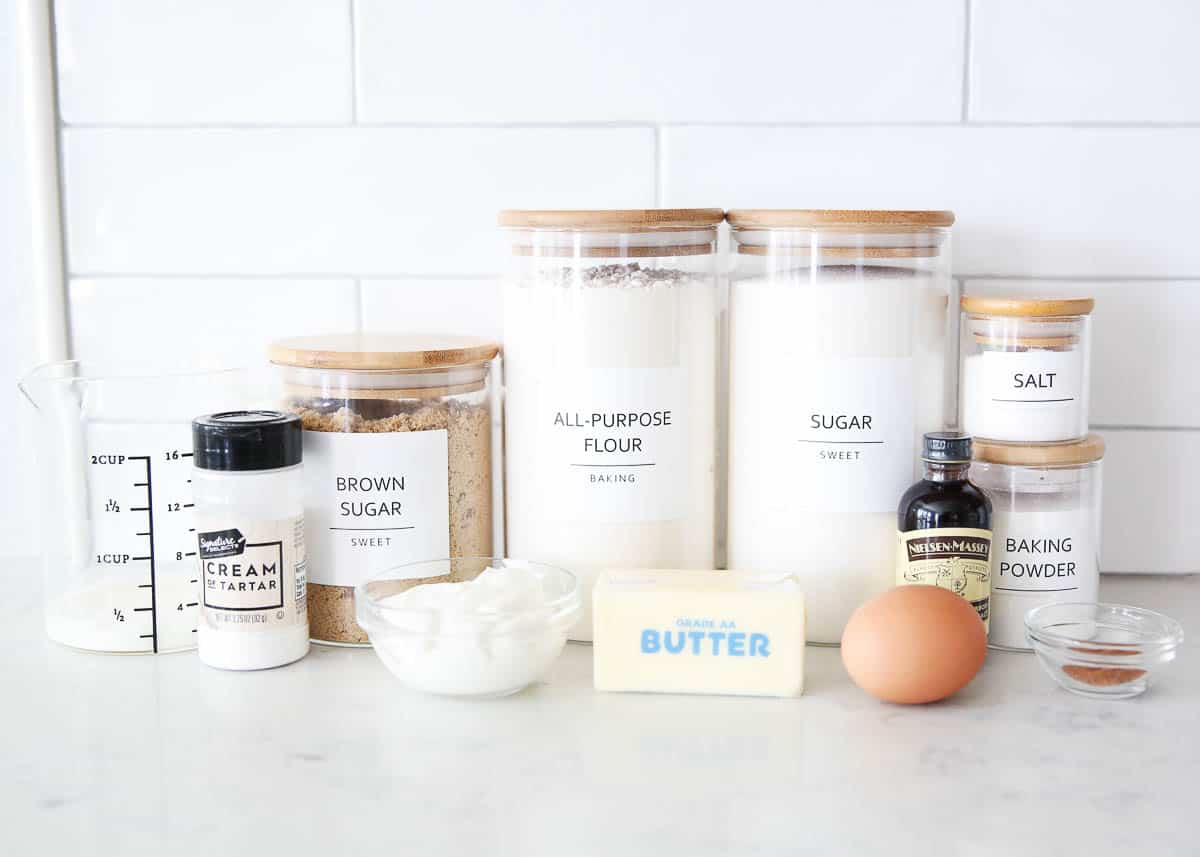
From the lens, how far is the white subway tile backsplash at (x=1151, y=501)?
1007 mm

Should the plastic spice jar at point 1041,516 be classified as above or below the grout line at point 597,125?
below

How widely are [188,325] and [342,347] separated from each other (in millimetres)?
280

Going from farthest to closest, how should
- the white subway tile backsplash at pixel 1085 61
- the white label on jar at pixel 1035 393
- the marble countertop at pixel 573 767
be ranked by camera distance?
the white subway tile backsplash at pixel 1085 61 → the white label on jar at pixel 1035 393 → the marble countertop at pixel 573 767

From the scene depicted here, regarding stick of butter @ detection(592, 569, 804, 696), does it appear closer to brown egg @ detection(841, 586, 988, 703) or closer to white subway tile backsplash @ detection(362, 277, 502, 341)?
brown egg @ detection(841, 586, 988, 703)

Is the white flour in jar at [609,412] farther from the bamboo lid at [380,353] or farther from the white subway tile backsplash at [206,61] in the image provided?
the white subway tile backsplash at [206,61]

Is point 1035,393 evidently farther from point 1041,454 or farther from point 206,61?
point 206,61

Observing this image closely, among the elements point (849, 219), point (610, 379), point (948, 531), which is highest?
point (849, 219)

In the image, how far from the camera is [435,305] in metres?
1.03

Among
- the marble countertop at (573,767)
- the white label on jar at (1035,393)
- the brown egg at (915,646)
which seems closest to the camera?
the marble countertop at (573,767)

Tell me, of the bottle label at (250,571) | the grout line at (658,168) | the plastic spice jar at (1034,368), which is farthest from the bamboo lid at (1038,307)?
the bottle label at (250,571)

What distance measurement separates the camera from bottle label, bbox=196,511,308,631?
30.5 inches

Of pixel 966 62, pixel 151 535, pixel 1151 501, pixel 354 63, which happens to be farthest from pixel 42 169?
pixel 1151 501

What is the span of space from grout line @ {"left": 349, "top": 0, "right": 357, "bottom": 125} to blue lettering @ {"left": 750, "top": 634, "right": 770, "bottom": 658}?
0.58 meters

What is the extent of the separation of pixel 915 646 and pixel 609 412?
265mm
